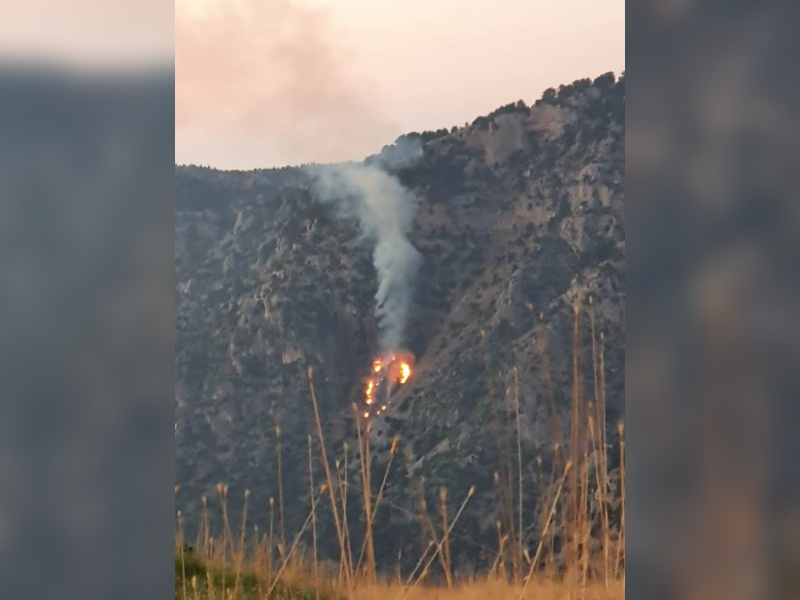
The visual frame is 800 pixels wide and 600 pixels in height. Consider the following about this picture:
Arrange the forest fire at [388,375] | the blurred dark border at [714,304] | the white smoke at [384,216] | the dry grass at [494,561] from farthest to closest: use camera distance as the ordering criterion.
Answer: the white smoke at [384,216] < the forest fire at [388,375] < the dry grass at [494,561] < the blurred dark border at [714,304]

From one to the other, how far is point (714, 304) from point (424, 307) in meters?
5.94

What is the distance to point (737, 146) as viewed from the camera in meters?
0.51

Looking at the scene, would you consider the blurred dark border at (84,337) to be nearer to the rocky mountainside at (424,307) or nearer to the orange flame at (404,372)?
the rocky mountainside at (424,307)

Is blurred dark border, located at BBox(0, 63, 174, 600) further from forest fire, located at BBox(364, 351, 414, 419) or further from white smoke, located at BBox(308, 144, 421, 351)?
white smoke, located at BBox(308, 144, 421, 351)

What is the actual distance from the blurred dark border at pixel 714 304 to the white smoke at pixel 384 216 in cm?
568

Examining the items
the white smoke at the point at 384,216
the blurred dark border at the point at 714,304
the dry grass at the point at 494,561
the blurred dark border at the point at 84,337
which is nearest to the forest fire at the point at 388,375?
the white smoke at the point at 384,216

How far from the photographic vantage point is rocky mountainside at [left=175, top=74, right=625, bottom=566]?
561 centimetres

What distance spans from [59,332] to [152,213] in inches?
6.0

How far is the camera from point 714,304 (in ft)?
1.69

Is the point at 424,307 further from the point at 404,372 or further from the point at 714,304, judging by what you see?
the point at 714,304

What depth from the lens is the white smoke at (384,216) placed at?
6382mm

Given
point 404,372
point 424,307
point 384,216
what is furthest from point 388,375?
point 384,216

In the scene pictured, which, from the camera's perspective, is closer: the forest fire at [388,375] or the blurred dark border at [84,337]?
the blurred dark border at [84,337]

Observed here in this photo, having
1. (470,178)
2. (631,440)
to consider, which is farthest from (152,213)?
(470,178)
